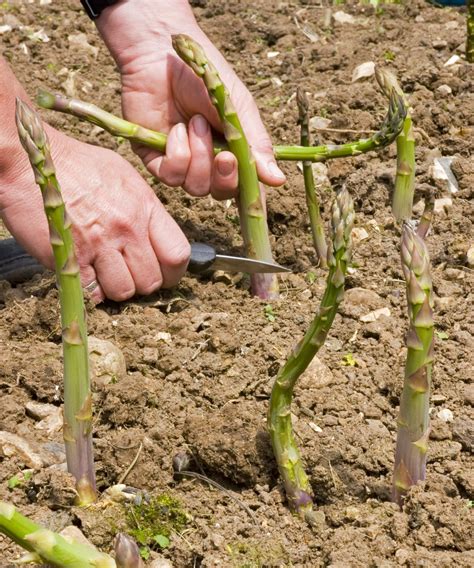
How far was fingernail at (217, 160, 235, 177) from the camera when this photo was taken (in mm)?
2756

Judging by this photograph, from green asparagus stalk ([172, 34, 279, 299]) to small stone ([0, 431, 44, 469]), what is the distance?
1.02 meters

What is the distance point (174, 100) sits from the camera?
3.09m

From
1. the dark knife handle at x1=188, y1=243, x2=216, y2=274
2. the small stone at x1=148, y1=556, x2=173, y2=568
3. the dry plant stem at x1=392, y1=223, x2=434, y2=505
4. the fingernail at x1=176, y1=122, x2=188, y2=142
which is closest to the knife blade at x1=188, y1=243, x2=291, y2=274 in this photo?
the dark knife handle at x1=188, y1=243, x2=216, y2=274

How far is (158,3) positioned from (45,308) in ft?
3.97

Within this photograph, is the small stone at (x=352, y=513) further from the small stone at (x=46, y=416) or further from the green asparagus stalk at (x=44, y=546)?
the small stone at (x=46, y=416)

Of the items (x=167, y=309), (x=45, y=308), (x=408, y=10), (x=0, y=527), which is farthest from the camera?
(x=408, y=10)

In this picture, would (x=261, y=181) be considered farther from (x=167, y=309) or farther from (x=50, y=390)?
(x=50, y=390)

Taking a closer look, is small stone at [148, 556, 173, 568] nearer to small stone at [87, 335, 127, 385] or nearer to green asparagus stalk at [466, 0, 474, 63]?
small stone at [87, 335, 127, 385]

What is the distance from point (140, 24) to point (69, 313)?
159 centimetres

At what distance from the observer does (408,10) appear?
4949mm

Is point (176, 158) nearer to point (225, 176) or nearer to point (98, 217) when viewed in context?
point (225, 176)

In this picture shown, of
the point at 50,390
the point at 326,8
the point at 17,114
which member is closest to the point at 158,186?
the point at 50,390

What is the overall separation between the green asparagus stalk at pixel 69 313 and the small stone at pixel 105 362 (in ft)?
1.37

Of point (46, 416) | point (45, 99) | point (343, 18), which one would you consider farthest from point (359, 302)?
point (343, 18)
